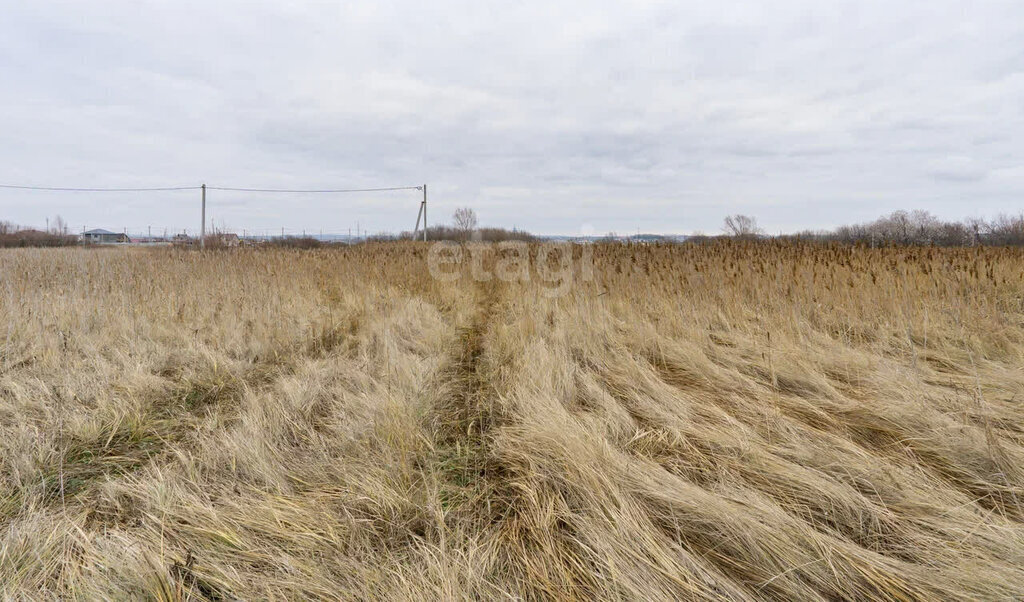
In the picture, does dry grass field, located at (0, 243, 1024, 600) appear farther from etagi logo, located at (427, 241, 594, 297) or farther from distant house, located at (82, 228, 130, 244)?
distant house, located at (82, 228, 130, 244)

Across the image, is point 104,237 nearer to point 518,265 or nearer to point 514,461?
point 518,265

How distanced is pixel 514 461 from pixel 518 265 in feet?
26.6

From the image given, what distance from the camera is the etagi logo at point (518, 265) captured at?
24.2 feet

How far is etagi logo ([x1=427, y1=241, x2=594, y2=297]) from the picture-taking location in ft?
24.2

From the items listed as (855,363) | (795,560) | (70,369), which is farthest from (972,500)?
(70,369)

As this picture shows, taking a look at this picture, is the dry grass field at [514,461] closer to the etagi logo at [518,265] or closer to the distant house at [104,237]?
the etagi logo at [518,265]

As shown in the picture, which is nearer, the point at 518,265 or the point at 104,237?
the point at 518,265

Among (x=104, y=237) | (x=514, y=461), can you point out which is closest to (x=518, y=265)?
(x=514, y=461)

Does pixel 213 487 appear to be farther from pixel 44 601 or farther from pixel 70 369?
pixel 70 369

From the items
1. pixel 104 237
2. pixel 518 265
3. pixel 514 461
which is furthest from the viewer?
pixel 104 237

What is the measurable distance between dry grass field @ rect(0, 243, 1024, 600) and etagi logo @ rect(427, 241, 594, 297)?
3090 mm

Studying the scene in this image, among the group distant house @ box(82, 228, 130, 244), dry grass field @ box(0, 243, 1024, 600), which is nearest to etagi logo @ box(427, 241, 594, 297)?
dry grass field @ box(0, 243, 1024, 600)

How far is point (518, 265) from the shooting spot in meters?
9.84

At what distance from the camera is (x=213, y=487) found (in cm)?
168
